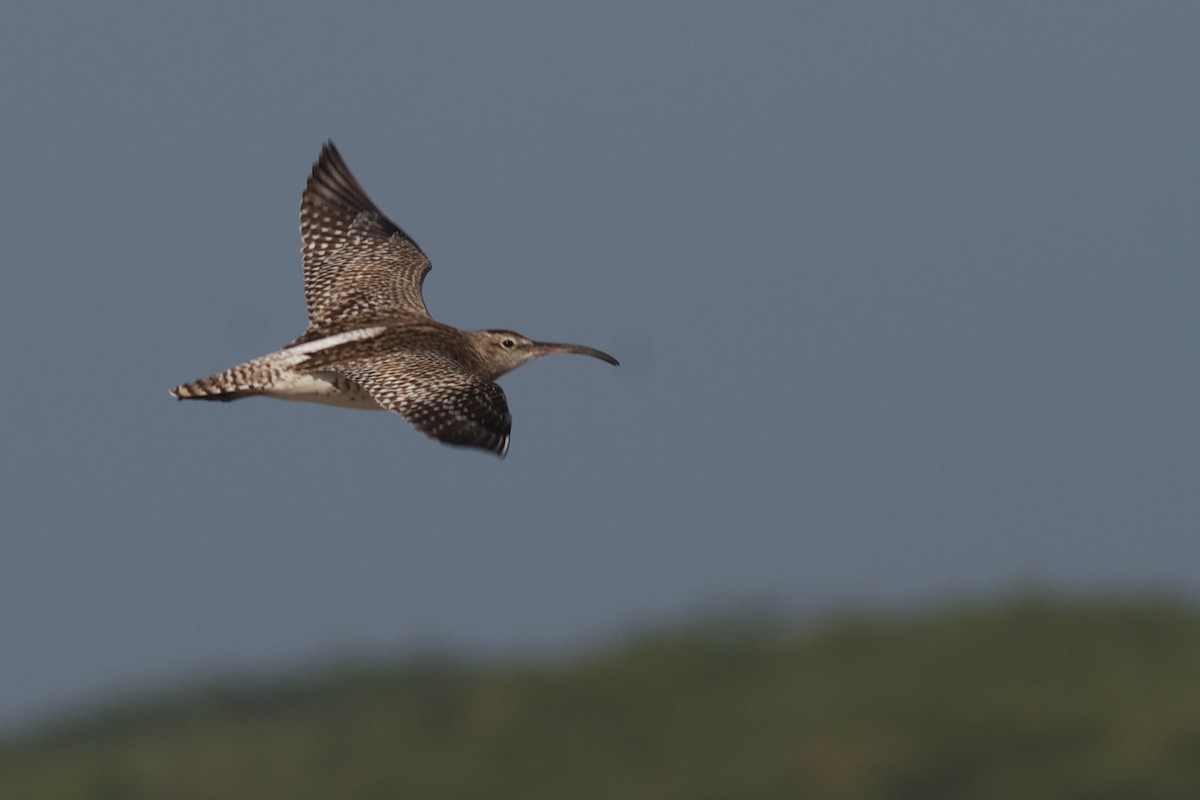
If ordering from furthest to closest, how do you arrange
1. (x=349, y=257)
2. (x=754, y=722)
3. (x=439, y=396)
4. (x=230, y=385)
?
(x=754, y=722) < (x=349, y=257) < (x=230, y=385) < (x=439, y=396)

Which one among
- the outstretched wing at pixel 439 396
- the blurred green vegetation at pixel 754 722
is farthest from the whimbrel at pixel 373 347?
the blurred green vegetation at pixel 754 722

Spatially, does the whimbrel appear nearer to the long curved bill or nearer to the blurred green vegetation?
the long curved bill

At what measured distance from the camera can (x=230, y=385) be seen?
1912 centimetres

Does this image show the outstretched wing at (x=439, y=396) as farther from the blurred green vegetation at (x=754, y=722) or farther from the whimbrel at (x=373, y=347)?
the blurred green vegetation at (x=754, y=722)

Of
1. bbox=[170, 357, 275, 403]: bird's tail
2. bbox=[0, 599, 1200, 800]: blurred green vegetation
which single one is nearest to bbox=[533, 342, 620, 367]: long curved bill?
bbox=[170, 357, 275, 403]: bird's tail

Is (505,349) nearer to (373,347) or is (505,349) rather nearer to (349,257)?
(373,347)

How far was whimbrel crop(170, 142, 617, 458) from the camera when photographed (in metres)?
18.0

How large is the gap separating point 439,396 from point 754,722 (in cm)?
11950

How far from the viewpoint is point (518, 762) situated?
4680 inches

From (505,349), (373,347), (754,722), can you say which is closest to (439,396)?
(373,347)

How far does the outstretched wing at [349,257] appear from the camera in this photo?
71.2 ft

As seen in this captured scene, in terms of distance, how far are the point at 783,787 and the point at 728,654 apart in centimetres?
1608

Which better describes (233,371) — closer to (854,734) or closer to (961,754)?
(961,754)

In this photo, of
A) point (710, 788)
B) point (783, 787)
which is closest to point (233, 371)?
point (710, 788)
